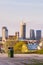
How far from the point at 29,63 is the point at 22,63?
38cm

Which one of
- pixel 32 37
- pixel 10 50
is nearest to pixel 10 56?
pixel 10 50

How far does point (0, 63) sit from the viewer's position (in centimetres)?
1441

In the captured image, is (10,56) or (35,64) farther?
(10,56)

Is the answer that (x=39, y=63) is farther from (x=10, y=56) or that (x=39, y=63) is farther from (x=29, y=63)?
(x=10, y=56)

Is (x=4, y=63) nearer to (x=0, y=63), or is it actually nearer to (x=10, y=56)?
(x=0, y=63)

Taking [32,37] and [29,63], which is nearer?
[29,63]

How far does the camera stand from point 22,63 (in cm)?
1455

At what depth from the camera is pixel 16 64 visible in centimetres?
1411

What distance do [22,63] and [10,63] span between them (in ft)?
2.12

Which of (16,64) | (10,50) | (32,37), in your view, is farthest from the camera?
(32,37)

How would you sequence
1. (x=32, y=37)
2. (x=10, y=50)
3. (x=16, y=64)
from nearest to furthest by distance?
(x=16, y=64) < (x=10, y=50) < (x=32, y=37)

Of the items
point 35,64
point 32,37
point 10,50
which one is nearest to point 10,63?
point 35,64

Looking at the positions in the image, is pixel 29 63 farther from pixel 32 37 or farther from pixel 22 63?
pixel 32 37

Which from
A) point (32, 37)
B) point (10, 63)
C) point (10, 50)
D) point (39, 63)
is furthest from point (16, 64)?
point (32, 37)
